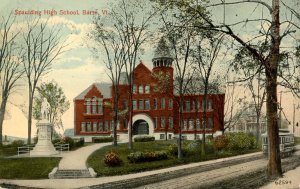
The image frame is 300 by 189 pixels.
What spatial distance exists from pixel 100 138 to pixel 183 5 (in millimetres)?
2855

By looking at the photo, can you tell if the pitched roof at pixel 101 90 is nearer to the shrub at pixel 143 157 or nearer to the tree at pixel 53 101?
the tree at pixel 53 101

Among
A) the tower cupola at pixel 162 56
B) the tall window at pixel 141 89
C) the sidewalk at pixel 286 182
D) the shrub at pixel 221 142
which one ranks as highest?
the tower cupola at pixel 162 56

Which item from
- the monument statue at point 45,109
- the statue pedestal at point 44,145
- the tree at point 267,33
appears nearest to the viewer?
the tree at point 267,33

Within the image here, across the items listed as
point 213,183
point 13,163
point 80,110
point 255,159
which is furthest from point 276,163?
point 13,163

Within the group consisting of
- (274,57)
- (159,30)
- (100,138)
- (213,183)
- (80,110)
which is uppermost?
(159,30)

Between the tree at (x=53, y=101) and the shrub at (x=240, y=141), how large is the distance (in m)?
2.98

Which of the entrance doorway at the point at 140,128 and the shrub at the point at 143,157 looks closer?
the shrub at the point at 143,157

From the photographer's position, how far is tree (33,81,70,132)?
8.31 metres

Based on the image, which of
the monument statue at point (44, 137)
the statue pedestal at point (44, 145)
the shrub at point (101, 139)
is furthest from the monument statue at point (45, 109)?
the shrub at point (101, 139)

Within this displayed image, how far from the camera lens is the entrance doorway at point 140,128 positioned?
8365mm

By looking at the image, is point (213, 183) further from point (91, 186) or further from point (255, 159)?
point (91, 186)

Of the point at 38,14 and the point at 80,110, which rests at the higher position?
the point at 38,14

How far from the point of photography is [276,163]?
7984mm

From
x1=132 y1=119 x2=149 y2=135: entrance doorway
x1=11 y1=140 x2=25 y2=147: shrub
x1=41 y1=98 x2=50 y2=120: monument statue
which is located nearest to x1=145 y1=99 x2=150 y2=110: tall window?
x1=132 y1=119 x2=149 y2=135: entrance doorway
